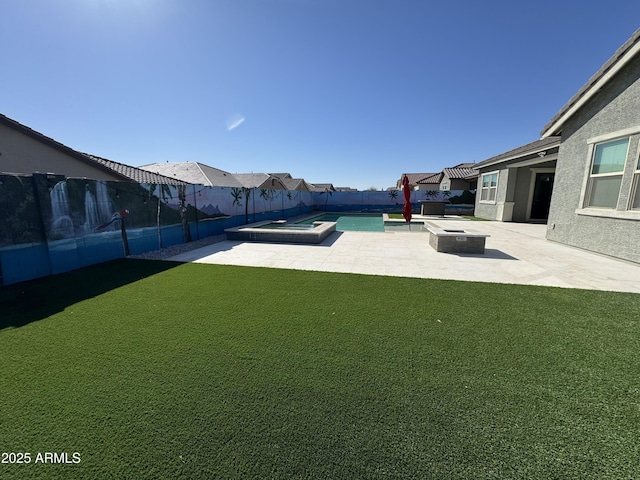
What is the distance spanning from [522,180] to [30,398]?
20.5 meters

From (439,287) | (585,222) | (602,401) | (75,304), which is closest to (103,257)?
(75,304)

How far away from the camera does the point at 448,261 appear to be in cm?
723

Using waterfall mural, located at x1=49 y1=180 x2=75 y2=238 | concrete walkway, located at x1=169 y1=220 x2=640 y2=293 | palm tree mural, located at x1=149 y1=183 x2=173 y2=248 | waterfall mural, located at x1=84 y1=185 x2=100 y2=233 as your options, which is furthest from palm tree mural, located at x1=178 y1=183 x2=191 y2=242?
waterfall mural, located at x1=49 y1=180 x2=75 y2=238

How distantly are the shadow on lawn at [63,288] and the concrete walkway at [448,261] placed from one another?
1.30 metres

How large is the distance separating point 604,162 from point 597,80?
7.67ft

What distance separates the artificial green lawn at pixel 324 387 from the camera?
1.81m

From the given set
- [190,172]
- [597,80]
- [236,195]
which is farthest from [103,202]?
[190,172]

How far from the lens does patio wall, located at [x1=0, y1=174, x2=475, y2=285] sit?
5.48m

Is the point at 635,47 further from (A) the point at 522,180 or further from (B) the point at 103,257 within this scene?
(B) the point at 103,257

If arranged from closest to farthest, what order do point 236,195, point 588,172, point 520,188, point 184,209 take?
point 588,172
point 184,209
point 236,195
point 520,188

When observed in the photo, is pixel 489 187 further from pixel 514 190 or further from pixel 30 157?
pixel 30 157

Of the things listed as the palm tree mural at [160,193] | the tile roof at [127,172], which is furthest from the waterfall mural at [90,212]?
the tile roof at [127,172]

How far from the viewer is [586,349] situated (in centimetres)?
311

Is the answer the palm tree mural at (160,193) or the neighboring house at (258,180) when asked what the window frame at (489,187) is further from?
the neighboring house at (258,180)
